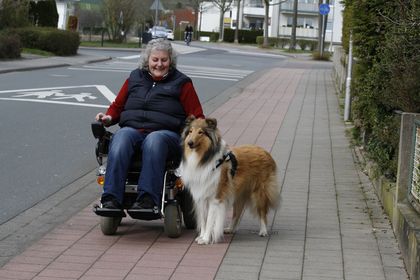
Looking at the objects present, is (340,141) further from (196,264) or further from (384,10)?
(196,264)

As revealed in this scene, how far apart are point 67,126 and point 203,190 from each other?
8024mm

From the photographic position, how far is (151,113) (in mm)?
7387

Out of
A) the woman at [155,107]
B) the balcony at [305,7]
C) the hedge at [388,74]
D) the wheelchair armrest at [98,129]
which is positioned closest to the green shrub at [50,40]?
the hedge at [388,74]

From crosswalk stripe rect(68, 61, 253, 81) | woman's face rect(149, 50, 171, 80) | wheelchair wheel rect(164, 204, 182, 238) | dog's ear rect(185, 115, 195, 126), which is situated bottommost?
crosswalk stripe rect(68, 61, 253, 81)

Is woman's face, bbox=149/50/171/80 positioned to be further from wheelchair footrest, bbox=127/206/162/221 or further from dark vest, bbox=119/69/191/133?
wheelchair footrest, bbox=127/206/162/221

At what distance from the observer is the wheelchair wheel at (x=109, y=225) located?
711cm

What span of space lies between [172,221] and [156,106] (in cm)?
105

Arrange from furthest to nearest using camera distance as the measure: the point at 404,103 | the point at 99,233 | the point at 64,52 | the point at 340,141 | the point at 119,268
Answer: the point at 64,52 < the point at 340,141 < the point at 404,103 < the point at 99,233 < the point at 119,268

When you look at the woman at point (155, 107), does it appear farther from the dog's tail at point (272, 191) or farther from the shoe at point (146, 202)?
the dog's tail at point (272, 191)

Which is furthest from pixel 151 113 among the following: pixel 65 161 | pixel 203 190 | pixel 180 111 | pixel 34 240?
pixel 65 161

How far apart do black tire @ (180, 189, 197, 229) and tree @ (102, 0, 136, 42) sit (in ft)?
171

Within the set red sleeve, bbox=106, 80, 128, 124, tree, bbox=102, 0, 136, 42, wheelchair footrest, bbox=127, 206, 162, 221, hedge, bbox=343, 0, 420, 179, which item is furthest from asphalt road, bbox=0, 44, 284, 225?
tree, bbox=102, 0, 136, 42

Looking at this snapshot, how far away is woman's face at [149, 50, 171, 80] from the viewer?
737 cm

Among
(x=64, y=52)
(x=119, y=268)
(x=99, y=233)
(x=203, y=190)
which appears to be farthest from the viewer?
(x=64, y=52)
